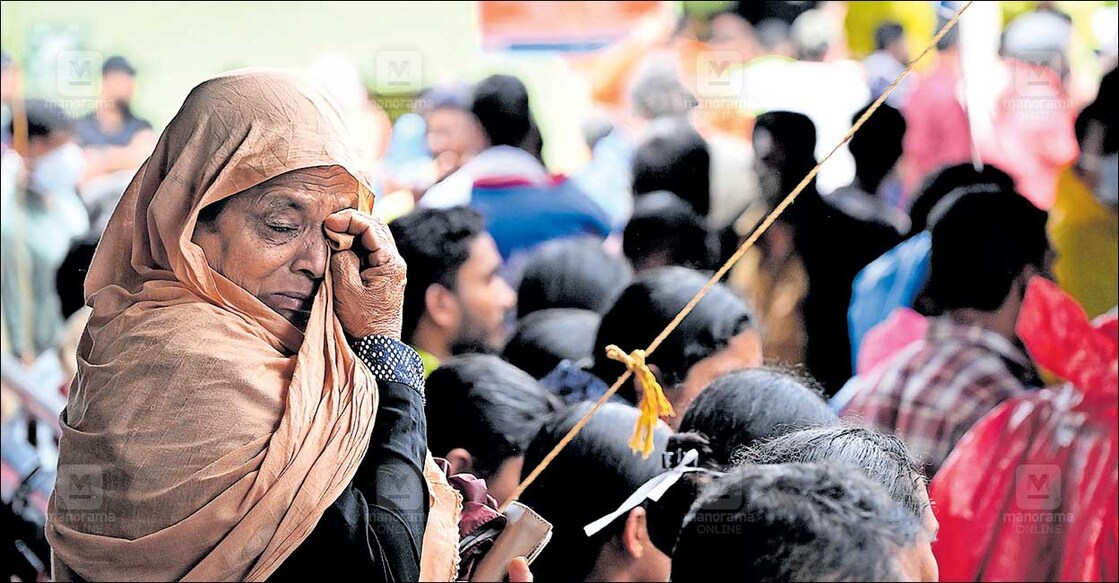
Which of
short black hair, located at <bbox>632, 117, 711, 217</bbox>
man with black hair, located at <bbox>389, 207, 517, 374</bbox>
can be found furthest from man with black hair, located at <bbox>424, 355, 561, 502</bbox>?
short black hair, located at <bbox>632, 117, 711, 217</bbox>

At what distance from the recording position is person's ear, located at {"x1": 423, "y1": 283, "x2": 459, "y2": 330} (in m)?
3.74

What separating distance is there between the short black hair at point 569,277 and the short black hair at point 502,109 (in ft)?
1.08

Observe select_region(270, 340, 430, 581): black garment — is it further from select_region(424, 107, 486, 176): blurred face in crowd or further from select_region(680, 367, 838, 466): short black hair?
select_region(424, 107, 486, 176): blurred face in crowd

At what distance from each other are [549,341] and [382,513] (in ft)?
4.16

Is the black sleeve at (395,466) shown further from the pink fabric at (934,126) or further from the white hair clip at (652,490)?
the pink fabric at (934,126)

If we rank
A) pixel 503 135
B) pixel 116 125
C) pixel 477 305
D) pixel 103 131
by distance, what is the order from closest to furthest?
pixel 477 305
pixel 116 125
pixel 103 131
pixel 503 135

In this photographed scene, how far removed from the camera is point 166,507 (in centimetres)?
275

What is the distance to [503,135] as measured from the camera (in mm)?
4301

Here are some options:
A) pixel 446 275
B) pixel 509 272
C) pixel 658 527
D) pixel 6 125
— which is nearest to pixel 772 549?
pixel 658 527

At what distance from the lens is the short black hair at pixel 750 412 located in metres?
3.29

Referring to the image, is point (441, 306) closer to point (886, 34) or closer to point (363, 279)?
point (363, 279)

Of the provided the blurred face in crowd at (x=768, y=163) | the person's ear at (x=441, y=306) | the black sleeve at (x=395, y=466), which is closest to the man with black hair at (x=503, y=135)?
the person's ear at (x=441, y=306)

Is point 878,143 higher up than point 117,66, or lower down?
lower down

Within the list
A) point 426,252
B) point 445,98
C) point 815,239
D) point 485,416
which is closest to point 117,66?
point 445,98
